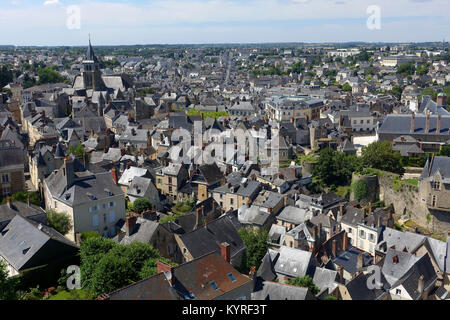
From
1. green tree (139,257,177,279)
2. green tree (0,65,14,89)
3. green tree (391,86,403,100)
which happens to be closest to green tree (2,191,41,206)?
green tree (139,257,177,279)

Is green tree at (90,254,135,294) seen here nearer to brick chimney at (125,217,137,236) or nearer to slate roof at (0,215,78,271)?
slate roof at (0,215,78,271)

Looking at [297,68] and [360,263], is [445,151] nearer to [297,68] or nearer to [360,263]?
[360,263]

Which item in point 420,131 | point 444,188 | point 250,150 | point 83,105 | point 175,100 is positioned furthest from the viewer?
point 175,100

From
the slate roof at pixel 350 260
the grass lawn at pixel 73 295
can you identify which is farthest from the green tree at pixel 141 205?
the slate roof at pixel 350 260

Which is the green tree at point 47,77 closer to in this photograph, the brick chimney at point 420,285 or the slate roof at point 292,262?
the slate roof at point 292,262

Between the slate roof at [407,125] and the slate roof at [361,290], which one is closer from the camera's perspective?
the slate roof at [361,290]

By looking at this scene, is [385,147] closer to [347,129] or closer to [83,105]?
[347,129]

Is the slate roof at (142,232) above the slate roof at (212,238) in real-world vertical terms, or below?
above
